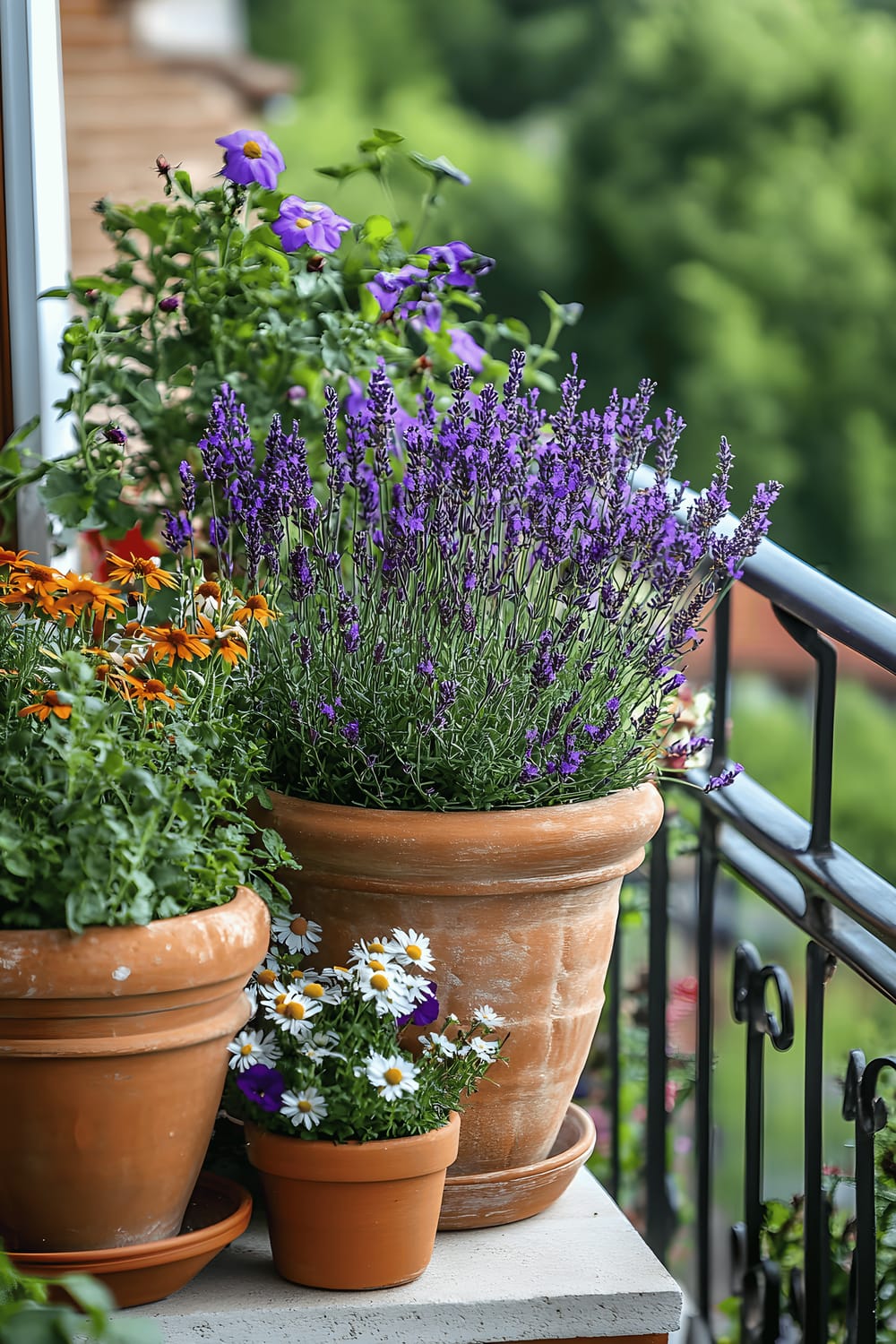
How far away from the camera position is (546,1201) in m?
1.10

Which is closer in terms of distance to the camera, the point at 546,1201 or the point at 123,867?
the point at 123,867

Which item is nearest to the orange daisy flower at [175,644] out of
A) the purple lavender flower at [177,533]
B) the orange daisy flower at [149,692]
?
the orange daisy flower at [149,692]

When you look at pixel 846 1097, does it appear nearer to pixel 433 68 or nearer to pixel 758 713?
pixel 758 713

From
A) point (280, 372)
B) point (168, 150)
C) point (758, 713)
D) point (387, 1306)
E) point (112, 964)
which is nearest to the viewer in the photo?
point (112, 964)

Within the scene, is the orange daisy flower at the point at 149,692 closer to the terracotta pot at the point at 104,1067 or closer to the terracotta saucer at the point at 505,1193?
the terracotta pot at the point at 104,1067

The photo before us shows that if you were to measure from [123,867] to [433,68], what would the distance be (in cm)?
651

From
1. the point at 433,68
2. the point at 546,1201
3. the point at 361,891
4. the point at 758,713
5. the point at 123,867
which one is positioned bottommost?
the point at 758,713

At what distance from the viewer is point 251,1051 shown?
0.96 meters

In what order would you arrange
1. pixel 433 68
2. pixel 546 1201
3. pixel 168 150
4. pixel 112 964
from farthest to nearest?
pixel 433 68 < pixel 168 150 < pixel 546 1201 < pixel 112 964

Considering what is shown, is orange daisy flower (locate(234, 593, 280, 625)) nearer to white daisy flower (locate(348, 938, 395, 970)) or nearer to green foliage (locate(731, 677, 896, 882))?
white daisy flower (locate(348, 938, 395, 970))

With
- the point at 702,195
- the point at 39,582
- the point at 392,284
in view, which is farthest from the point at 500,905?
the point at 702,195

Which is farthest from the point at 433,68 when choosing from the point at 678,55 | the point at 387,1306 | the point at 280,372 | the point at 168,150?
the point at 387,1306

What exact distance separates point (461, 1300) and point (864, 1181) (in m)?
0.37

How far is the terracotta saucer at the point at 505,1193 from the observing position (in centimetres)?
105
